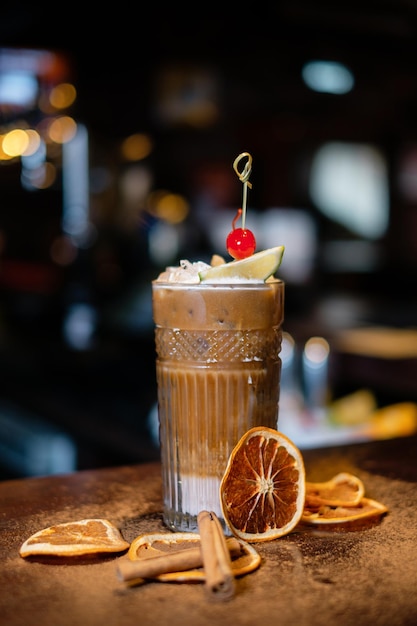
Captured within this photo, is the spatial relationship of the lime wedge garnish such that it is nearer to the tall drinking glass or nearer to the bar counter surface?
the tall drinking glass

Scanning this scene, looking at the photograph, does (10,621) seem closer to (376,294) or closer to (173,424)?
(173,424)

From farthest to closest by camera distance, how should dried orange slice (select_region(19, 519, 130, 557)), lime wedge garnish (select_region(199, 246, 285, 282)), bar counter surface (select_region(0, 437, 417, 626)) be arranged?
lime wedge garnish (select_region(199, 246, 285, 282)), dried orange slice (select_region(19, 519, 130, 557)), bar counter surface (select_region(0, 437, 417, 626))

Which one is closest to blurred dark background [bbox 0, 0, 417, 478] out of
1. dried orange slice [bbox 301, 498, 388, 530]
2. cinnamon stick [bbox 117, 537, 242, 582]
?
dried orange slice [bbox 301, 498, 388, 530]

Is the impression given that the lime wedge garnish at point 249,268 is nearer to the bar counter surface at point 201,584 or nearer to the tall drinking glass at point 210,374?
the tall drinking glass at point 210,374

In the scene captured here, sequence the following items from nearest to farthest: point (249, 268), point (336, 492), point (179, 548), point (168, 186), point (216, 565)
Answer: point (216, 565)
point (179, 548)
point (249, 268)
point (336, 492)
point (168, 186)

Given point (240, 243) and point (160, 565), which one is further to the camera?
point (240, 243)

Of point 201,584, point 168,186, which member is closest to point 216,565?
point 201,584

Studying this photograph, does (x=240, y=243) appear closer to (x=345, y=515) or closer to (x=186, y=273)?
(x=186, y=273)
